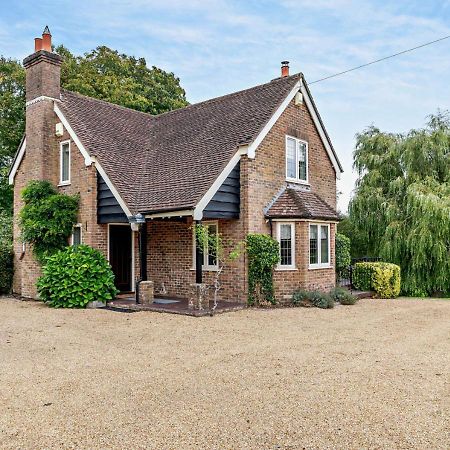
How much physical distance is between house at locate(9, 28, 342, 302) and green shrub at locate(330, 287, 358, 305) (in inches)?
20.9

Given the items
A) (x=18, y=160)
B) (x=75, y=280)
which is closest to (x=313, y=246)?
(x=75, y=280)

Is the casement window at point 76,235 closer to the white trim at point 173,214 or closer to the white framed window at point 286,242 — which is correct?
the white trim at point 173,214

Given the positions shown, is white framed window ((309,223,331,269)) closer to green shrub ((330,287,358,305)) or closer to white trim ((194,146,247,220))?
green shrub ((330,287,358,305))

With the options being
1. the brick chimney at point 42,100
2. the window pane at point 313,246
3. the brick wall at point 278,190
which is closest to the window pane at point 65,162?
the brick chimney at point 42,100

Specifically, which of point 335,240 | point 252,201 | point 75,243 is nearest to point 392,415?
point 252,201

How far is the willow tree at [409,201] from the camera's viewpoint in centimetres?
1756

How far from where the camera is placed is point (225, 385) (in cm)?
638

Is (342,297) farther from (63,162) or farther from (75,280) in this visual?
(63,162)

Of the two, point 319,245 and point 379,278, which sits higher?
point 319,245

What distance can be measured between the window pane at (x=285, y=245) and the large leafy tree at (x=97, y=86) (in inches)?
648

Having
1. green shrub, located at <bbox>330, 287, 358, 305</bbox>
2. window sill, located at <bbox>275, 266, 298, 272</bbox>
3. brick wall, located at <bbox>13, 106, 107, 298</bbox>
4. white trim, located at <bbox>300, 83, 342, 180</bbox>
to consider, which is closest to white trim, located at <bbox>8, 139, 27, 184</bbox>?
brick wall, located at <bbox>13, 106, 107, 298</bbox>

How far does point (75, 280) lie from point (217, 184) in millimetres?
5347

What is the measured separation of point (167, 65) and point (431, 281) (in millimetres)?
23602

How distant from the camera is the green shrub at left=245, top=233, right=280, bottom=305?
14516 millimetres
